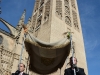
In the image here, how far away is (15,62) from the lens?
11438 millimetres

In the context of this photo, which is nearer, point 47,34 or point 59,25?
point 47,34

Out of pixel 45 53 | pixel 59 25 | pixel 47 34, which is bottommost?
pixel 45 53

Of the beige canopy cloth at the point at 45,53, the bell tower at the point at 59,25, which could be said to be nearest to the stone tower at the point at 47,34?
the bell tower at the point at 59,25

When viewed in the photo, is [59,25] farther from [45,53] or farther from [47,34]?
[45,53]

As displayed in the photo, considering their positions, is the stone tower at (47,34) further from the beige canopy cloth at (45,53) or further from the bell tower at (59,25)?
the beige canopy cloth at (45,53)

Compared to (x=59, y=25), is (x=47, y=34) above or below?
below

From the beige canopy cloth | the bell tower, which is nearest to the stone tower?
the bell tower

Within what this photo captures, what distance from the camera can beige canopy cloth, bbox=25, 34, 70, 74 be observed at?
5707mm

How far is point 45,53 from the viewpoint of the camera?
19.5 feet

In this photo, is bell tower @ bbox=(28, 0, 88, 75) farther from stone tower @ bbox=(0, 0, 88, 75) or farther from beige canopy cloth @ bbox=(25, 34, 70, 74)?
beige canopy cloth @ bbox=(25, 34, 70, 74)

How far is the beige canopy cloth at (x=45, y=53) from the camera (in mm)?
5707

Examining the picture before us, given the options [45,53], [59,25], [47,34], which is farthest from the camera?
[59,25]

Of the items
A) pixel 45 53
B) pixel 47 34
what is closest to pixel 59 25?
pixel 47 34

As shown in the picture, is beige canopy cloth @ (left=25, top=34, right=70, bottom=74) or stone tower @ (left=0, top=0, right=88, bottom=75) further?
stone tower @ (left=0, top=0, right=88, bottom=75)
